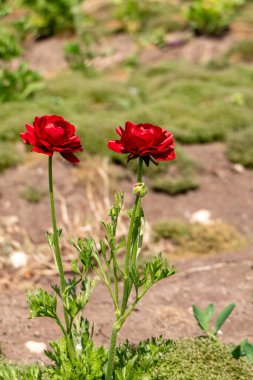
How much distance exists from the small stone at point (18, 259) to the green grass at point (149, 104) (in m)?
1.76

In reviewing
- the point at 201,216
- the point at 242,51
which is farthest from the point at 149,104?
the point at 242,51

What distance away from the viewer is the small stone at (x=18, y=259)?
5348mm

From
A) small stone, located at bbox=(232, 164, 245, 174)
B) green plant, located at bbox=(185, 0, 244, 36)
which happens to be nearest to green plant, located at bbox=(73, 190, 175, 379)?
small stone, located at bbox=(232, 164, 245, 174)

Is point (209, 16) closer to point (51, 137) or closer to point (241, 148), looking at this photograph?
point (241, 148)

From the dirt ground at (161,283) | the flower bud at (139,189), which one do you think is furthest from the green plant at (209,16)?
the flower bud at (139,189)

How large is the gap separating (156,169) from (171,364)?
3.74 metres

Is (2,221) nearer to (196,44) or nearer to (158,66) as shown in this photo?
(158,66)

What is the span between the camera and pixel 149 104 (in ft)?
27.7

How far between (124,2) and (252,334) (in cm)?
1077

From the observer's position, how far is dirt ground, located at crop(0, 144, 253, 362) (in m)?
4.07

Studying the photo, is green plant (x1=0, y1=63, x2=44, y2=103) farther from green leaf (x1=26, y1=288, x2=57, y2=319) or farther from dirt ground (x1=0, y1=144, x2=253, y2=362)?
green leaf (x1=26, y1=288, x2=57, y2=319)

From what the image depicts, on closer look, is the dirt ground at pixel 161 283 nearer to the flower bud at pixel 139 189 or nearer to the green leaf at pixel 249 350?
the green leaf at pixel 249 350

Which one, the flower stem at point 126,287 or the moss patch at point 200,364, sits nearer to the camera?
the flower stem at point 126,287

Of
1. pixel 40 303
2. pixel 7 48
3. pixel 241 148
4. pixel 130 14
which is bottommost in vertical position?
pixel 40 303
